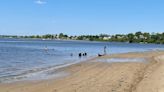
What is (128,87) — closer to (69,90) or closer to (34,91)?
(69,90)

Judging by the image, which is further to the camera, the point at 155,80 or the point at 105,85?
the point at 155,80

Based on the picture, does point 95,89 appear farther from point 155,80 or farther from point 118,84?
point 155,80

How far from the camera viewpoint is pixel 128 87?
19578 mm

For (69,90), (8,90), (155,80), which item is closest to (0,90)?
(8,90)

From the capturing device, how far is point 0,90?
66.1 ft

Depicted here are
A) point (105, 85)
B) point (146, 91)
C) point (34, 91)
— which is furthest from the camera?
point (105, 85)

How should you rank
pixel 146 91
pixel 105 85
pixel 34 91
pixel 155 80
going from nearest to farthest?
pixel 146 91, pixel 34 91, pixel 105 85, pixel 155 80

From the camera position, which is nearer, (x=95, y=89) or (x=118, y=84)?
(x=95, y=89)

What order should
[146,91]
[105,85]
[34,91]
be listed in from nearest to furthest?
[146,91] → [34,91] → [105,85]

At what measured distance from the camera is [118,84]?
69.2 ft

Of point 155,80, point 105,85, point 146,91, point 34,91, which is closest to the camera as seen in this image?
point 146,91

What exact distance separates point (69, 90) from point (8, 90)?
3.59 m

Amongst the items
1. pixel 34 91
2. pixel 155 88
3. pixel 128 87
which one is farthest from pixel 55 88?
pixel 155 88

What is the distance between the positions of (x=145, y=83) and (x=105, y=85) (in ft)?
7.78
